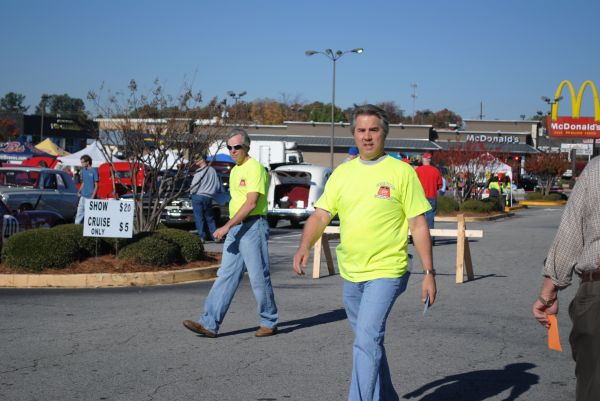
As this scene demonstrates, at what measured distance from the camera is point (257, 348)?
301 inches

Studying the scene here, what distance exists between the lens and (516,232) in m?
24.3

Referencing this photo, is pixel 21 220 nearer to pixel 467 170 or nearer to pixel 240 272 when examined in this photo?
pixel 240 272

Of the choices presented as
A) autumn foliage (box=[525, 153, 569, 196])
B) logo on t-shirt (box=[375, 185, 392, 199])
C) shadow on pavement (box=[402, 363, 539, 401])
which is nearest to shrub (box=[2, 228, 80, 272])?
shadow on pavement (box=[402, 363, 539, 401])

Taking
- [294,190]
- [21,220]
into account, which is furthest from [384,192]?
[294,190]

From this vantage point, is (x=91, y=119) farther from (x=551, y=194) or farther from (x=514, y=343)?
(x=551, y=194)

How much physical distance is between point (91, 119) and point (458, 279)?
998cm

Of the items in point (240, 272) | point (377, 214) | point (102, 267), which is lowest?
point (102, 267)

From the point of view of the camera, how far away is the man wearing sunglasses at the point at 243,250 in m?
7.96

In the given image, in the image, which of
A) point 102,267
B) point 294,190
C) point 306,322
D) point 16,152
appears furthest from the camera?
point 16,152

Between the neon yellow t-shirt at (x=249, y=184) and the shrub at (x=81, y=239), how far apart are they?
454cm

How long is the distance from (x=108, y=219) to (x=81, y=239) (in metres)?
0.71

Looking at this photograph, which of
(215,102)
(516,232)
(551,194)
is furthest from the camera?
(551,194)

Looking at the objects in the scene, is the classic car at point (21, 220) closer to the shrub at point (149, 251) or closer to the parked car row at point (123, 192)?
the parked car row at point (123, 192)

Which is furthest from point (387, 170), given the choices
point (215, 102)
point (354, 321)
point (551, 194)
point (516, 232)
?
point (551, 194)
